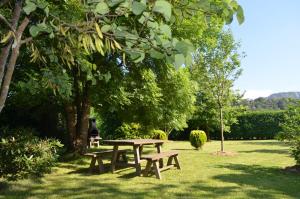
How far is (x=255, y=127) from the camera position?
36469 millimetres

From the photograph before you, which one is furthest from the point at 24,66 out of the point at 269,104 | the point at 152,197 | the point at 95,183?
the point at 269,104

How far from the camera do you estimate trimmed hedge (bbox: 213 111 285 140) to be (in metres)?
36.2

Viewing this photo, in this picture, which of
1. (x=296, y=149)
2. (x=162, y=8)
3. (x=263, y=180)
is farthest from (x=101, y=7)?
(x=296, y=149)

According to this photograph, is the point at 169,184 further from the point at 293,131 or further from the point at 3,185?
the point at 293,131

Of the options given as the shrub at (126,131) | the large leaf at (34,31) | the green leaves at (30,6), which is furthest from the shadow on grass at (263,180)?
the shrub at (126,131)

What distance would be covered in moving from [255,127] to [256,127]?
0.11 metres

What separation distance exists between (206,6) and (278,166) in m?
12.4

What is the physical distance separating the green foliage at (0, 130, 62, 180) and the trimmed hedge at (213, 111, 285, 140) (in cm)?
2847

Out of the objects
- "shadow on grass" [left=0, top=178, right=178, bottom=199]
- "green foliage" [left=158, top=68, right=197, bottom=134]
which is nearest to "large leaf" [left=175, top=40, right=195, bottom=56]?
"shadow on grass" [left=0, top=178, right=178, bottom=199]

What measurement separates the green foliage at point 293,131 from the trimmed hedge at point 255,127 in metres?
23.4

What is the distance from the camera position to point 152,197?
8.70m

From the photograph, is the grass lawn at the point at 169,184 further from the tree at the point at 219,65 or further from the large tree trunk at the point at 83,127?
the tree at the point at 219,65

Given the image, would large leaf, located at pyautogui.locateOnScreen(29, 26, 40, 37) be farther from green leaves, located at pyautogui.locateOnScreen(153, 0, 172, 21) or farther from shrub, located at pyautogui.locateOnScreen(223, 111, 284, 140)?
shrub, located at pyautogui.locateOnScreen(223, 111, 284, 140)

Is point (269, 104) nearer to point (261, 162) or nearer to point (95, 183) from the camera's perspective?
point (261, 162)
